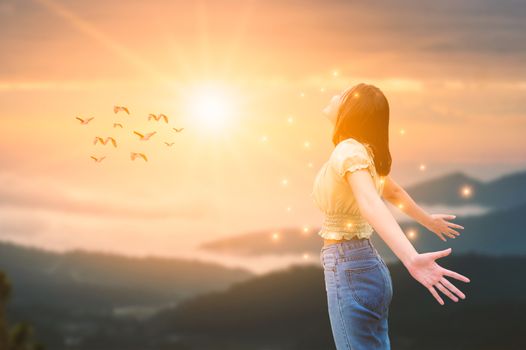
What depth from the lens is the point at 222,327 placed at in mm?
34281

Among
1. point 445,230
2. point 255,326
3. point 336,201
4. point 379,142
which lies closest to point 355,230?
point 336,201

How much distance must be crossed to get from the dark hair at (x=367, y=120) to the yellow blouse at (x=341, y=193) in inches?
2.6

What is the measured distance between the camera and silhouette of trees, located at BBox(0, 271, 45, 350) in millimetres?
14060

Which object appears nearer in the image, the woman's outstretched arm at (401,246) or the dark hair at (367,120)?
the woman's outstretched arm at (401,246)

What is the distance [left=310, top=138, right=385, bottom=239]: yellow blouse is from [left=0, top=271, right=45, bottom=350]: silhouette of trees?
11.0 m

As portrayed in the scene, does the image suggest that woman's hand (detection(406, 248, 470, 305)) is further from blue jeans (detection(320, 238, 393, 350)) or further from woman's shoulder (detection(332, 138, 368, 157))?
woman's shoulder (detection(332, 138, 368, 157))

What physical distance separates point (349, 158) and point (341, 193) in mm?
265

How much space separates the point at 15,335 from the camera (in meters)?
15.3

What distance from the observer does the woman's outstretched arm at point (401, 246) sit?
4.05m

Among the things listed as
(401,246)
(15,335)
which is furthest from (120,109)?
(15,335)

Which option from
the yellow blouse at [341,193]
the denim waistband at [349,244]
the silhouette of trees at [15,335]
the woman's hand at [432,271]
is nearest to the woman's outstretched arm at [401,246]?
the woman's hand at [432,271]

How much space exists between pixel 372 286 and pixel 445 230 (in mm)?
1692

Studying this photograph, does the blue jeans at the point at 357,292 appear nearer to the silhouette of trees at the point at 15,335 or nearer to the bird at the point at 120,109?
the bird at the point at 120,109

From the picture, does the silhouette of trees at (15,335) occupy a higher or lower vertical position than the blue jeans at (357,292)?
higher
